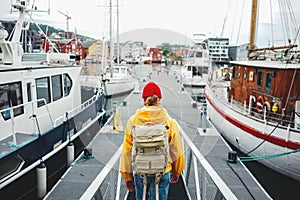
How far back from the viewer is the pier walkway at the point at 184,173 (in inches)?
114

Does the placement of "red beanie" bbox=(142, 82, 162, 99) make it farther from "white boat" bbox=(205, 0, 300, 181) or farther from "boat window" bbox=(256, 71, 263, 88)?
"boat window" bbox=(256, 71, 263, 88)

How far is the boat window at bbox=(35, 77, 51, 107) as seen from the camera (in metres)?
7.06

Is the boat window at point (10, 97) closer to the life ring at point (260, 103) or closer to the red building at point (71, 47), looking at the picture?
the red building at point (71, 47)

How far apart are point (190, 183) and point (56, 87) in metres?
5.33

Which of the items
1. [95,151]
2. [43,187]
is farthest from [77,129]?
[43,187]

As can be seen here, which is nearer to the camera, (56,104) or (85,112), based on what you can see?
(56,104)

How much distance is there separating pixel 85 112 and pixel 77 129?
128 cm

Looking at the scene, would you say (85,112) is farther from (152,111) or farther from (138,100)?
(152,111)

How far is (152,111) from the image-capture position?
238 cm

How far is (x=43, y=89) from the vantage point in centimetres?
738

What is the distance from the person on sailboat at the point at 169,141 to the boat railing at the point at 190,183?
28 centimetres

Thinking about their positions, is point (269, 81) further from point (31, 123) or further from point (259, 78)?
point (31, 123)

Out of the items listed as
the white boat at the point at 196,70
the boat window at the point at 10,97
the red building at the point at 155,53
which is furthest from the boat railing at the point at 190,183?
the white boat at the point at 196,70

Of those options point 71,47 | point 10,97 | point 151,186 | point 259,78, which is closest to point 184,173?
point 151,186
